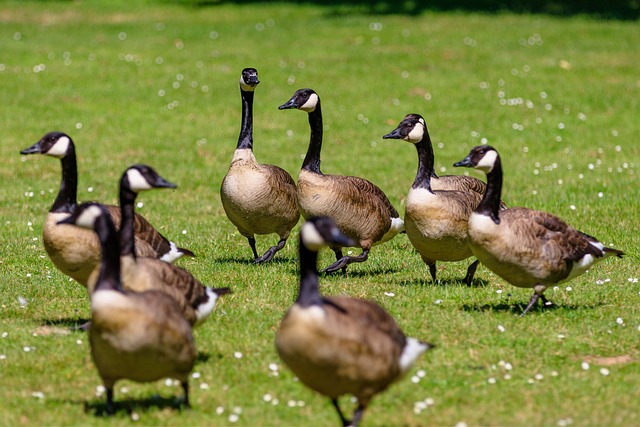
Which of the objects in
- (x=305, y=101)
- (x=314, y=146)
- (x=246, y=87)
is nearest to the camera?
(x=314, y=146)

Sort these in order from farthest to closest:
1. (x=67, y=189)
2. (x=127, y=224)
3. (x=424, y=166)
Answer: (x=424, y=166) < (x=67, y=189) < (x=127, y=224)

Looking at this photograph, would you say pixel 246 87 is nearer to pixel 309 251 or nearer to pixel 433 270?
pixel 433 270

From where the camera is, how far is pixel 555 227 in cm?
945

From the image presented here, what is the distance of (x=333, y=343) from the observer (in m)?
6.20

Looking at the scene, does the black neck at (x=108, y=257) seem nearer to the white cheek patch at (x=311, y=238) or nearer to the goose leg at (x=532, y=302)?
the white cheek patch at (x=311, y=238)

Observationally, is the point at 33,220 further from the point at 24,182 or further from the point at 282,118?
the point at 282,118

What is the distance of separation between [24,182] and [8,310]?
762 centimetres

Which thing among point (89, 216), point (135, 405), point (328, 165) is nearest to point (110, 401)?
point (135, 405)

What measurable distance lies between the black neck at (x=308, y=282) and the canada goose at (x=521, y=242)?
3.02 metres

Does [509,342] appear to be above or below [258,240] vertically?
above

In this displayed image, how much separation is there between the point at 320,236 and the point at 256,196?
537cm

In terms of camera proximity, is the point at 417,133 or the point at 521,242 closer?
the point at 521,242

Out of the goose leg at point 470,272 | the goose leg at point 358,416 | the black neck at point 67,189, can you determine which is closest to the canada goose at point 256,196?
the goose leg at point 470,272

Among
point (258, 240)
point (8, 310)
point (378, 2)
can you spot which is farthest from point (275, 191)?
point (378, 2)
